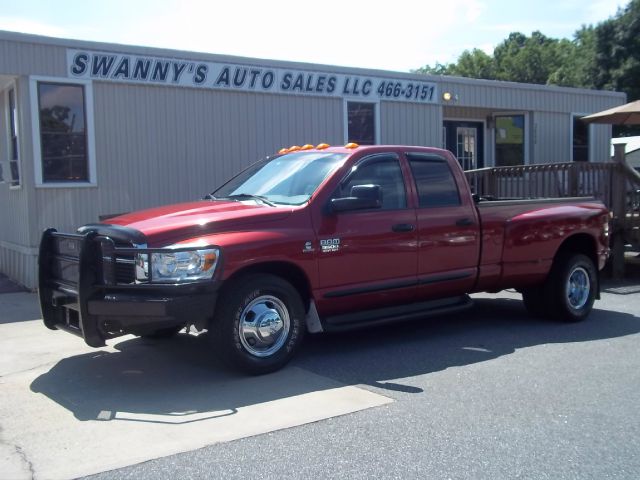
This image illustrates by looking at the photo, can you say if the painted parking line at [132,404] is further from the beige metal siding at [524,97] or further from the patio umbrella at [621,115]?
the patio umbrella at [621,115]

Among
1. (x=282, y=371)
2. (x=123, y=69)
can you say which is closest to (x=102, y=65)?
(x=123, y=69)

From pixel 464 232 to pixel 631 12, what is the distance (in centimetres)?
3258

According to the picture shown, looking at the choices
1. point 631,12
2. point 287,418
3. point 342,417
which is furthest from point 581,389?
point 631,12

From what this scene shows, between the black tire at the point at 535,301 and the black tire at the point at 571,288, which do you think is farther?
the black tire at the point at 535,301

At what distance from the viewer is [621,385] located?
5.66 metres

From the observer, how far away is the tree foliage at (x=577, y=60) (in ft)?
115

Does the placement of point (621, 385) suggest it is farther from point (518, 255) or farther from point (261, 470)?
point (261, 470)

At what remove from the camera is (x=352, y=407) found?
5102mm

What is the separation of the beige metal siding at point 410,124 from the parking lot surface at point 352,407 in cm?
691

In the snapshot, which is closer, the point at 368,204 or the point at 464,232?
the point at 368,204

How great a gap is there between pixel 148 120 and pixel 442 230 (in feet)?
19.0

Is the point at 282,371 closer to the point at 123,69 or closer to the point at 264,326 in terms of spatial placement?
the point at 264,326

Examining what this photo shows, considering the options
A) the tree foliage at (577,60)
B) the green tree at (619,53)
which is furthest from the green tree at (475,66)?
the green tree at (619,53)

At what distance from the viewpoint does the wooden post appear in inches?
455
